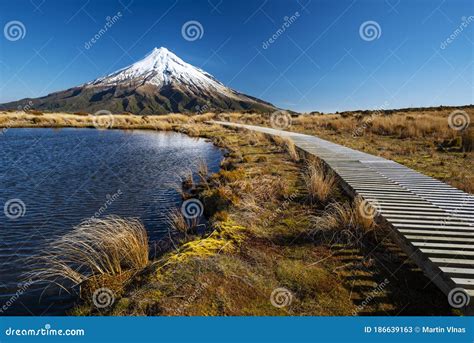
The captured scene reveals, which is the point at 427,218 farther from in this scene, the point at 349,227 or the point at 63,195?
the point at 63,195

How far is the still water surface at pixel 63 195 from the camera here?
16.1 ft

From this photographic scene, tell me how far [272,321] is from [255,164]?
9.60 meters

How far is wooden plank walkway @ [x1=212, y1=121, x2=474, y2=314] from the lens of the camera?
3.55 m

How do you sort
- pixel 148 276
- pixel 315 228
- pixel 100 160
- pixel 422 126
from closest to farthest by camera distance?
pixel 148 276 < pixel 315 228 < pixel 100 160 < pixel 422 126

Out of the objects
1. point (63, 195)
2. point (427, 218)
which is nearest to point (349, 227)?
point (427, 218)

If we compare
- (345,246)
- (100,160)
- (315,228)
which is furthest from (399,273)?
(100,160)

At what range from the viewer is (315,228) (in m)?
5.72

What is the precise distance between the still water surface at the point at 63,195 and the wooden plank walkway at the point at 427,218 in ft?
15.0

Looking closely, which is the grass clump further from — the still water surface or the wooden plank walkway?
the still water surface

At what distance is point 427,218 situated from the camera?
17.1 feet

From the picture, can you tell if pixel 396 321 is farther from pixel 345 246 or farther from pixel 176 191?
pixel 176 191

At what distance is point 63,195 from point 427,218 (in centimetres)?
916

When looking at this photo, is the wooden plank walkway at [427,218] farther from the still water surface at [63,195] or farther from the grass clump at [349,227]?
the still water surface at [63,195]

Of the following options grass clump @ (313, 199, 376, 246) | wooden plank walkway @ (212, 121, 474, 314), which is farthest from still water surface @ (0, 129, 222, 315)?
wooden plank walkway @ (212, 121, 474, 314)
